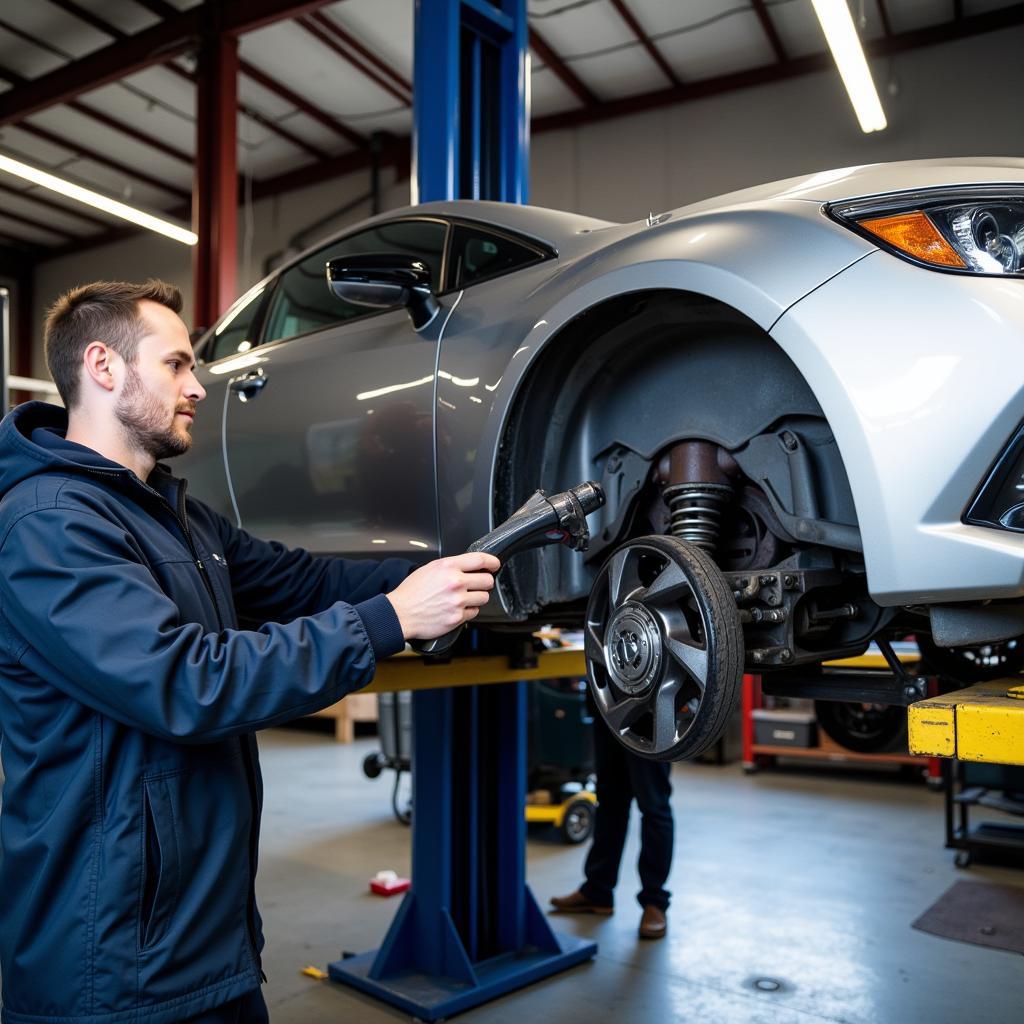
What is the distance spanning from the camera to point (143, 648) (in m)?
1.31

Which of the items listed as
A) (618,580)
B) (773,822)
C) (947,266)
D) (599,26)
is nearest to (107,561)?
(618,580)

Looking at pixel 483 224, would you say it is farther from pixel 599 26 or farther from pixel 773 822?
pixel 599 26

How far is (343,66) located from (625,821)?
7.30m

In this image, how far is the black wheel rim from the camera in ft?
5.00

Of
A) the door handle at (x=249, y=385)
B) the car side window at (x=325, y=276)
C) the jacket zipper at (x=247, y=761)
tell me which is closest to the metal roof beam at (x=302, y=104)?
the car side window at (x=325, y=276)

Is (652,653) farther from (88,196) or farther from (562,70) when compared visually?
(562,70)

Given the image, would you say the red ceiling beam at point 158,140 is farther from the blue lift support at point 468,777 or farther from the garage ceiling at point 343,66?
the blue lift support at point 468,777

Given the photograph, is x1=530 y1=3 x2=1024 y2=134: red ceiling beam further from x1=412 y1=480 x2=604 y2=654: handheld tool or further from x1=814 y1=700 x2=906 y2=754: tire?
x1=412 y1=480 x2=604 y2=654: handheld tool

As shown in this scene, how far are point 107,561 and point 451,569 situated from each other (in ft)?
1.59

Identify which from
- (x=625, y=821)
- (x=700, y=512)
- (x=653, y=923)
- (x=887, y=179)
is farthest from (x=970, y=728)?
(x=625, y=821)

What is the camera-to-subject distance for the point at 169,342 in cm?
165

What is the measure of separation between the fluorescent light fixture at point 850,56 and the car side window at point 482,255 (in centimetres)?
327

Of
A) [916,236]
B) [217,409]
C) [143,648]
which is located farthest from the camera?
[217,409]

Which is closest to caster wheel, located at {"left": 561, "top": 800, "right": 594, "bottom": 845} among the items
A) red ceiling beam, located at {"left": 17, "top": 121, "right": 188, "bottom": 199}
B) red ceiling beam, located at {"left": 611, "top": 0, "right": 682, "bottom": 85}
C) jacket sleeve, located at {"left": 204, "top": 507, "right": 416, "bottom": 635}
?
jacket sleeve, located at {"left": 204, "top": 507, "right": 416, "bottom": 635}
